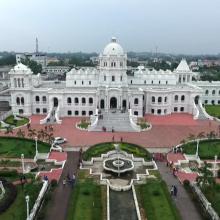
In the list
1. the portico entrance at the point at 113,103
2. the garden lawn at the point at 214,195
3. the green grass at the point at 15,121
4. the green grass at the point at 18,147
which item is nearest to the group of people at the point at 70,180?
the green grass at the point at 18,147

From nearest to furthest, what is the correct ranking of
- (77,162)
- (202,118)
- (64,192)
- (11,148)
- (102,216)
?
(102,216) → (64,192) → (77,162) → (11,148) → (202,118)

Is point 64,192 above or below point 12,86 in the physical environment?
below

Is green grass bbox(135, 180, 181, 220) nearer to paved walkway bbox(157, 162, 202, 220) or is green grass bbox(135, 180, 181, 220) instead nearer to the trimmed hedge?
paved walkway bbox(157, 162, 202, 220)

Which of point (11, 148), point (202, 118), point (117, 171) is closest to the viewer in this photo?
point (117, 171)

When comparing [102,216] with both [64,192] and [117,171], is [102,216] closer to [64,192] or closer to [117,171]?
[64,192]

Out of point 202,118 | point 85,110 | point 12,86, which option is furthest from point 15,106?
point 202,118

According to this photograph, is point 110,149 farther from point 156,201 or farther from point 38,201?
point 38,201

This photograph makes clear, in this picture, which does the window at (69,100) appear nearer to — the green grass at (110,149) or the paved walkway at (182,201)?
the green grass at (110,149)
